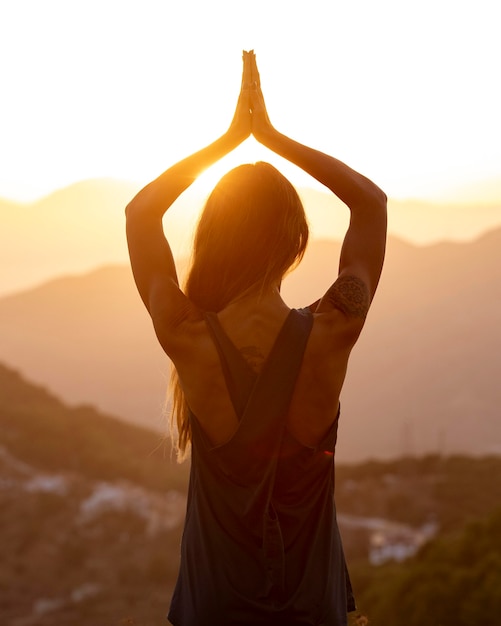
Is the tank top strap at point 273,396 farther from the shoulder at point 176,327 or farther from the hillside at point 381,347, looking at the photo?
the hillside at point 381,347

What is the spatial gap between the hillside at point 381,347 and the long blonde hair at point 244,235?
105166 millimetres

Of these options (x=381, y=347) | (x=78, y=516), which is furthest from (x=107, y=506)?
(x=381, y=347)

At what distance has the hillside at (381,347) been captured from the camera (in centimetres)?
12362

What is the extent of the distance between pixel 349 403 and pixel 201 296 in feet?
452

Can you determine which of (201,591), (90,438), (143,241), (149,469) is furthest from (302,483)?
(90,438)

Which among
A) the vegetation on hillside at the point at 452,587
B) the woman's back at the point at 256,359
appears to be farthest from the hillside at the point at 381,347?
the woman's back at the point at 256,359

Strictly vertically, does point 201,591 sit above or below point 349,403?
below

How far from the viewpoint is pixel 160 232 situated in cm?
310

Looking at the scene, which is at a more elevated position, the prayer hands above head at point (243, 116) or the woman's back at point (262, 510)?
the prayer hands above head at point (243, 116)

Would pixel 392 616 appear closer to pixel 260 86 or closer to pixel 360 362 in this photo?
pixel 260 86

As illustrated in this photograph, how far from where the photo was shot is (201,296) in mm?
3049

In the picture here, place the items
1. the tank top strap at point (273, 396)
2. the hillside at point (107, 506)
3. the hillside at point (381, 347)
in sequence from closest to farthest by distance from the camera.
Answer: the tank top strap at point (273, 396), the hillside at point (107, 506), the hillside at point (381, 347)

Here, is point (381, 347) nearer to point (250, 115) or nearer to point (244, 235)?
point (250, 115)

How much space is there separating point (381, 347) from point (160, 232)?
154 m
